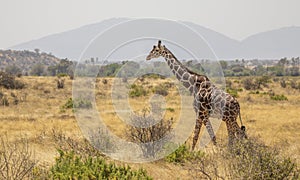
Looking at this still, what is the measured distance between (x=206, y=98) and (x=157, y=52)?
163 centimetres

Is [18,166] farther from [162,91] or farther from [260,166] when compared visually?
[162,91]

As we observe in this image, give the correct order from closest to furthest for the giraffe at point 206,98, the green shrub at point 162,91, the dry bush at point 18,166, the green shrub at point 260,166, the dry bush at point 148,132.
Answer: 1. the dry bush at point 18,166
2. the green shrub at point 260,166
3. the giraffe at point 206,98
4. the dry bush at point 148,132
5. the green shrub at point 162,91

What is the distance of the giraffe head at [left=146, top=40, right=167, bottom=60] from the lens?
8.54 meters

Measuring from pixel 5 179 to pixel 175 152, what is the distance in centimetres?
390

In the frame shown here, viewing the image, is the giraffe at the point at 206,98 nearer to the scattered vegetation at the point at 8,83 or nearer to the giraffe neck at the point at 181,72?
the giraffe neck at the point at 181,72

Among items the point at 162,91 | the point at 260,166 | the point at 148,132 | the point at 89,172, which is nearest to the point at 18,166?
the point at 89,172

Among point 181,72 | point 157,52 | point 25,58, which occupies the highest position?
point 25,58

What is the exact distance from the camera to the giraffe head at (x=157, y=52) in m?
8.54

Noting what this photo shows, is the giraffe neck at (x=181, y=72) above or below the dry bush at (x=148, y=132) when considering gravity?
above

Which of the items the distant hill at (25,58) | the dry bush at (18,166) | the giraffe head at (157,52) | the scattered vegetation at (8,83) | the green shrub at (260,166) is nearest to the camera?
the dry bush at (18,166)

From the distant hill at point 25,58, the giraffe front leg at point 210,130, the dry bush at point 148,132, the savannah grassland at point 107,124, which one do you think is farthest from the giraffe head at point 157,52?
the distant hill at point 25,58

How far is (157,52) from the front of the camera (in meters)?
8.77

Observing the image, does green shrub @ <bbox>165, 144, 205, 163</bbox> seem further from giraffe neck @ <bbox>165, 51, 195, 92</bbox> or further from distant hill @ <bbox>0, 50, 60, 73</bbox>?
distant hill @ <bbox>0, 50, 60, 73</bbox>

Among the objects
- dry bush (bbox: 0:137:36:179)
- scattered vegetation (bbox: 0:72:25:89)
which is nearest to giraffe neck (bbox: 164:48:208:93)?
dry bush (bbox: 0:137:36:179)
